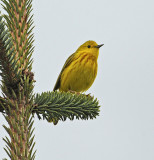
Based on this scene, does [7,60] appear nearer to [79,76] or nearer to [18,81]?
[18,81]

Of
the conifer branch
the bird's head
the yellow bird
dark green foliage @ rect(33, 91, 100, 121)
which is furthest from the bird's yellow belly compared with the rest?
the conifer branch

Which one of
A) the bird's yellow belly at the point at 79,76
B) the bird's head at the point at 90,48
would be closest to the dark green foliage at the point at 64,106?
the bird's yellow belly at the point at 79,76

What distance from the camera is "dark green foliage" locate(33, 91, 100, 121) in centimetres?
216

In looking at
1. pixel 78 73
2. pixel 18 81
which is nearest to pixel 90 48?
pixel 78 73

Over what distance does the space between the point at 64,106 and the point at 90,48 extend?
4238 mm

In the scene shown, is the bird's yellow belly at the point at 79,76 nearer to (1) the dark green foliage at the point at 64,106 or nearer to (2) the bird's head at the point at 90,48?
(2) the bird's head at the point at 90,48

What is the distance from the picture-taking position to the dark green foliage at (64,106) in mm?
2160

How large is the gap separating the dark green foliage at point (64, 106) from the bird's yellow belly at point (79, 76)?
312 centimetres

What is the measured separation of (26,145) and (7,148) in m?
0.12

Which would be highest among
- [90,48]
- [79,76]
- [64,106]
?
[90,48]

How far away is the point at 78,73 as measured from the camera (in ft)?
18.7

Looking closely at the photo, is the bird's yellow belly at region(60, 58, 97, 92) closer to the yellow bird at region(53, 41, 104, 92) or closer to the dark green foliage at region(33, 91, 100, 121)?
the yellow bird at region(53, 41, 104, 92)

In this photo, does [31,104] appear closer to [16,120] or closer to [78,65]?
[16,120]

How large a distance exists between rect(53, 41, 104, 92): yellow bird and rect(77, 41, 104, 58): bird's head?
1.6 inches
